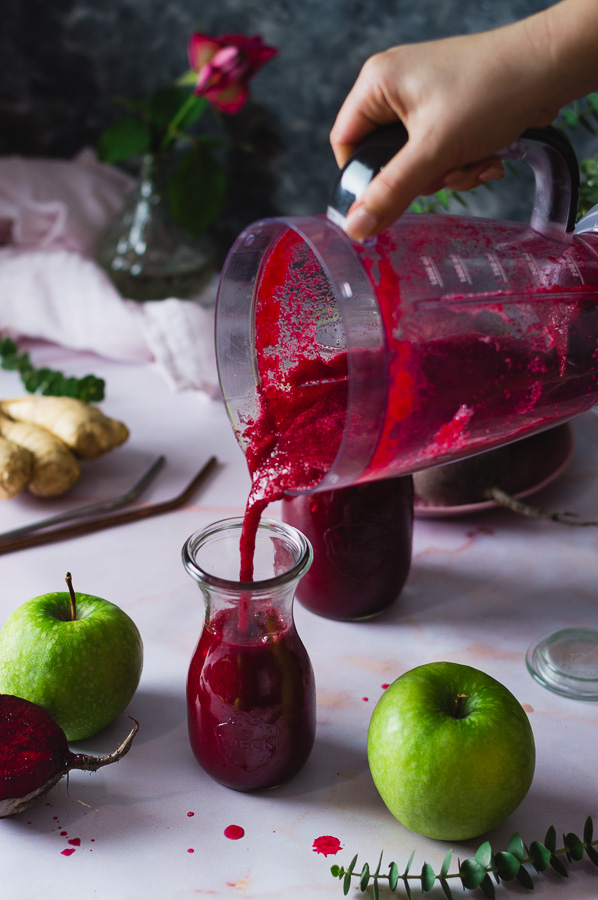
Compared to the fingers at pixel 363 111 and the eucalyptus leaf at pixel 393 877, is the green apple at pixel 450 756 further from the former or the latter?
the fingers at pixel 363 111

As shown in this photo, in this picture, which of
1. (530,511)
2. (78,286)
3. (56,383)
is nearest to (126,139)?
(78,286)

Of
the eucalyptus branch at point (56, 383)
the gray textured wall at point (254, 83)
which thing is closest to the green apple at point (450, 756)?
the eucalyptus branch at point (56, 383)

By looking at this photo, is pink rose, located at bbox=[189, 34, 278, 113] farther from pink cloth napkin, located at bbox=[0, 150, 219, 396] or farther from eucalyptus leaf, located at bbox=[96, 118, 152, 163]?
pink cloth napkin, located at bbox=[0, 150, 219, 396]

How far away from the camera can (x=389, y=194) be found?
500 millimetres

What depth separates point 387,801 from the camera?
0.55 metres

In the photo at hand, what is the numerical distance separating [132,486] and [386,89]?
1.82ft

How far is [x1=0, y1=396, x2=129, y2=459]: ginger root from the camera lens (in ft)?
3.16

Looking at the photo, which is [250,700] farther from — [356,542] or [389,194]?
[389,194]

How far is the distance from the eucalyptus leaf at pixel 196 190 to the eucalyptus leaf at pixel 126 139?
0.22 feet

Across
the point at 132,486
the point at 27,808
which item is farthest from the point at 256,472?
the point at 132,486

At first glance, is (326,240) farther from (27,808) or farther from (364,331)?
(27,808)

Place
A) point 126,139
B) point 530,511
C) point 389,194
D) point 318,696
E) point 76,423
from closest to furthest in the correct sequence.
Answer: point 389,194
point 318,696
point 530,511
point 76,423
point 126,139

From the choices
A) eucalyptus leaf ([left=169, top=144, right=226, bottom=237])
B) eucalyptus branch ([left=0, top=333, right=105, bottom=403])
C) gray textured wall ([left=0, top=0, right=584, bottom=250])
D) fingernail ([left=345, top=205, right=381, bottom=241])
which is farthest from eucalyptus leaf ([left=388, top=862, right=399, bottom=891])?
eucalyptus leaf ([left=169, top=144, right=226, bottom=237])

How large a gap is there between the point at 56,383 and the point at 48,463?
0.54ft
